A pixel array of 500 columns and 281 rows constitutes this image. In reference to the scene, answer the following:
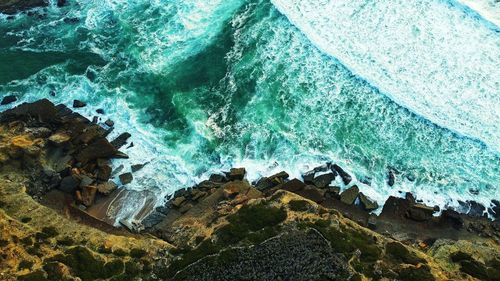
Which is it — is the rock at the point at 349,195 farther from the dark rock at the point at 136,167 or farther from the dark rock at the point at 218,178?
the dark rock at the point at 136,167

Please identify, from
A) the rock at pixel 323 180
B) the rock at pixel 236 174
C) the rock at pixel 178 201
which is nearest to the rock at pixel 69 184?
the rock at pixel 178 201

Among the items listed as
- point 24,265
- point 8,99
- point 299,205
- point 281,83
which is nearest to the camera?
point 24,265

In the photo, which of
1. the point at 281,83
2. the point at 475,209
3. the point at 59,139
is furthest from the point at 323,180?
the point at 59,139

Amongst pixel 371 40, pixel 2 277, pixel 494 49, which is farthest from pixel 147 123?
pixel 494 49

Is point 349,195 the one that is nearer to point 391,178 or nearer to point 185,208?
point 391,178

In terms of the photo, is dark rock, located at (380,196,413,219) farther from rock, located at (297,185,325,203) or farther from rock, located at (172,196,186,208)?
rock, located at (172,196,186,208)

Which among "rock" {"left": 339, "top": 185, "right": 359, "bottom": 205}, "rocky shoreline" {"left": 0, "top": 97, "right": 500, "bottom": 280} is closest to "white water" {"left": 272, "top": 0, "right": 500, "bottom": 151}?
"rocky shoreline" {"left": 0, "top": 97, "right": 500, "bottom": 280}
